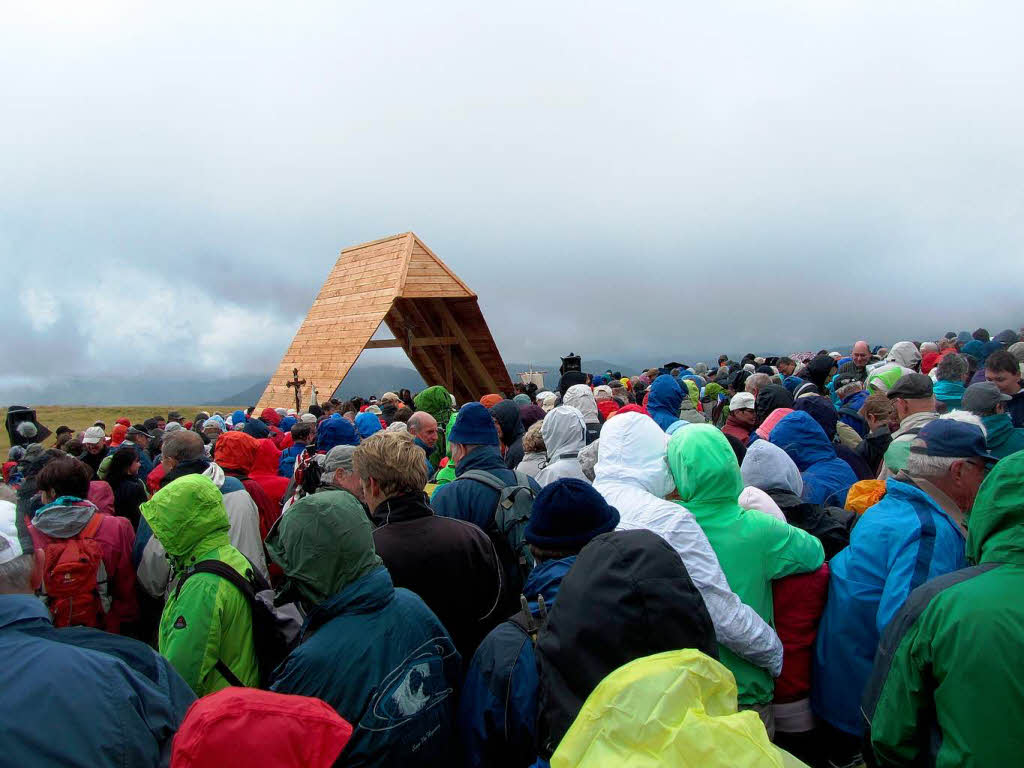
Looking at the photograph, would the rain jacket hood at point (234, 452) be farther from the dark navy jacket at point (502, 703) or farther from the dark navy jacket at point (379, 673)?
the dark navy jacket at point (502, 703)

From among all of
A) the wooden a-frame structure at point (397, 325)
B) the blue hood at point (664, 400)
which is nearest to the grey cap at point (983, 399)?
the blue hood at point (664, 400)

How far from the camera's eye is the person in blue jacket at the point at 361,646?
2.02 m

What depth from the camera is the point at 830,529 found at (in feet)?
10.2

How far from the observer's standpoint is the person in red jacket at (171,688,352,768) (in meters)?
1.32

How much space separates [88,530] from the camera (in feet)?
12.0

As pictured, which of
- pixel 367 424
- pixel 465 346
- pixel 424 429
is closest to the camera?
pixel 424 429

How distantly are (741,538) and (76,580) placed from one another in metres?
3.72

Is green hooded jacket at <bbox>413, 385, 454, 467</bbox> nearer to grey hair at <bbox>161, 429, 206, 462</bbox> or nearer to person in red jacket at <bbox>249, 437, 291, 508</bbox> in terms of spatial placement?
person in red jacket at <bbox>249, 437, 291, 508</bbox>

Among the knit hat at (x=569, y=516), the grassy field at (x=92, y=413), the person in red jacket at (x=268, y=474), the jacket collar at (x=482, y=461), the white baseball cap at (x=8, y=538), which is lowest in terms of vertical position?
the grassy field at (x=92, y=413)

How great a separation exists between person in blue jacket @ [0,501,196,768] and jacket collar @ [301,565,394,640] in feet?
1.54

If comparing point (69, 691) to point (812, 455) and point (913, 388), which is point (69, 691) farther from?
point (913, 388)

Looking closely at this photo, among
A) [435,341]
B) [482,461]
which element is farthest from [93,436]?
[435,341]

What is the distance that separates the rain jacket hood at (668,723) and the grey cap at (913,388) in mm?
4157

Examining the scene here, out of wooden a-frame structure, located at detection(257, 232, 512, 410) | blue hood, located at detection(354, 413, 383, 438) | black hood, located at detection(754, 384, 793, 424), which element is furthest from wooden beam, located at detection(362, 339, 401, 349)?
black hood, located at detection(754, 384, 793, 424)
